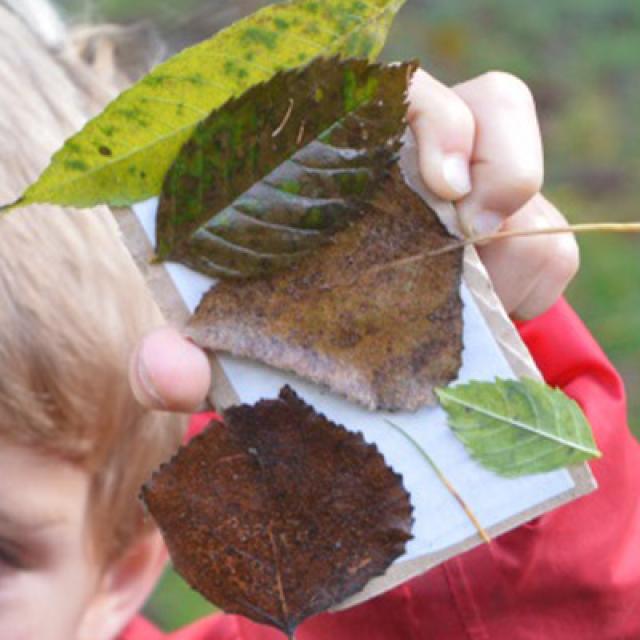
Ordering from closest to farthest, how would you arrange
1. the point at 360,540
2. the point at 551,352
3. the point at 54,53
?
the point at 360,540 → the point at 551,352 → the point at 54,53

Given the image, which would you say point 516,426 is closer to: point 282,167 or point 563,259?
point 282,167

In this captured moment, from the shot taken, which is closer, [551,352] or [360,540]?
[360,540]

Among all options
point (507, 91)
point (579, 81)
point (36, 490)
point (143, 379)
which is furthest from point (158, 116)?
point (579, 81)

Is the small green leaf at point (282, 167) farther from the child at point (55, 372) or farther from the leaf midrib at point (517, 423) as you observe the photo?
the child at point (55, 372)

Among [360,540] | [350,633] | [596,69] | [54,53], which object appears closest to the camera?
[360,540]

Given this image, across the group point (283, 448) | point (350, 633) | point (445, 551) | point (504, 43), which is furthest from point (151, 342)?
point (504, 43)

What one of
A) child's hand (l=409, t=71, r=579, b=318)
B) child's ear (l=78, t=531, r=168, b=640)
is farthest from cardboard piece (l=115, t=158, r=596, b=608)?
child's ear (l=78, t=531, r=168, b=640)

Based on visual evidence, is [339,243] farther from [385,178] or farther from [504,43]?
[504,43]
